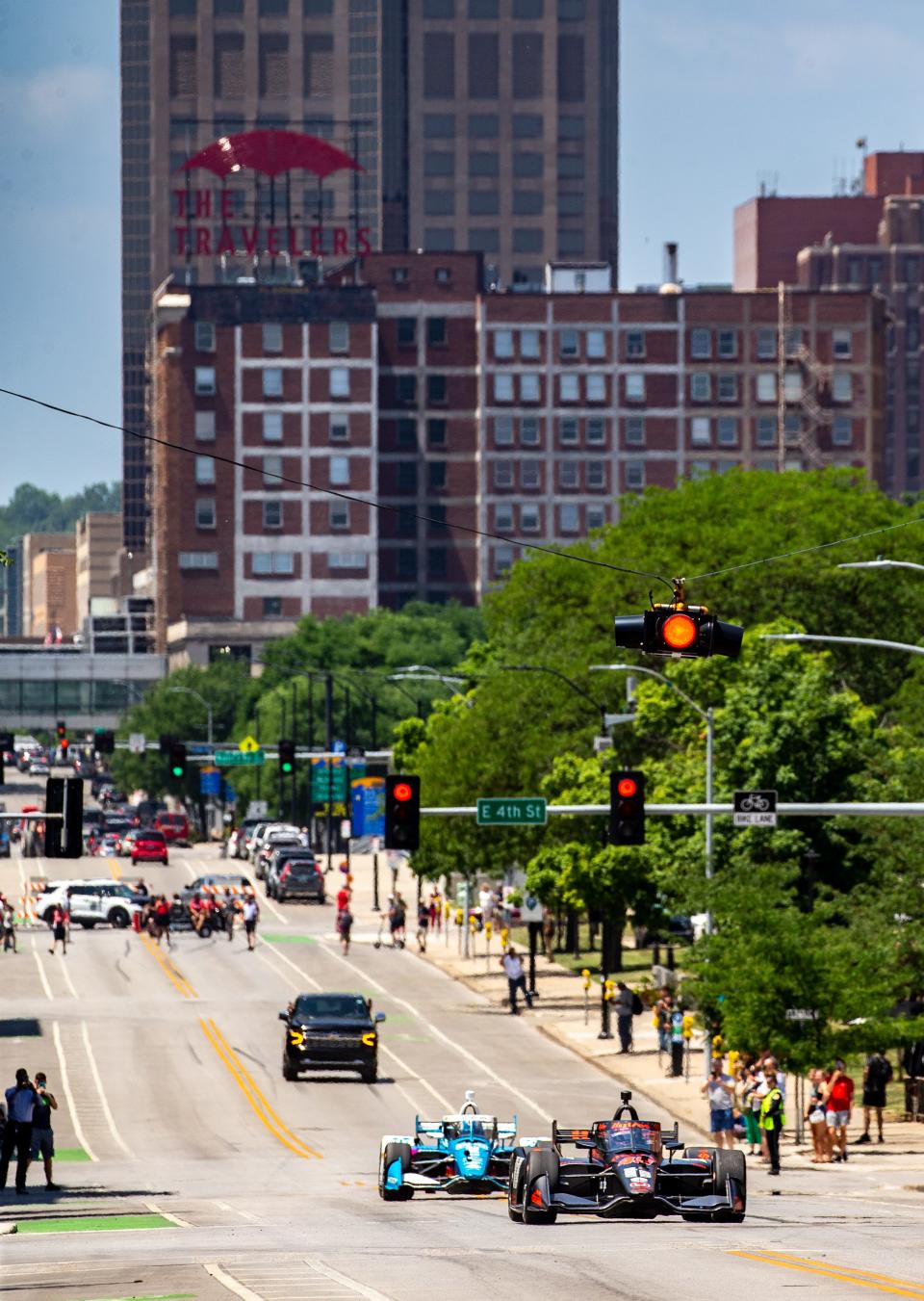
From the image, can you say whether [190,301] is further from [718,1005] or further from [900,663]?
[718,1005]

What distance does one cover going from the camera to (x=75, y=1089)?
2032 inches

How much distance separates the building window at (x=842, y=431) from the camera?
19688cm

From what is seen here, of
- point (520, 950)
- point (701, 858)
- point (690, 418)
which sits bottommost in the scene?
point (520, 950)

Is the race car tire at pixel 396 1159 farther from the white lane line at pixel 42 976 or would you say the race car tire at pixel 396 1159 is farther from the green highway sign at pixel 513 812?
the white lane line at pixel 42 976

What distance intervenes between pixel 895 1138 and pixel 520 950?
42.0 meters

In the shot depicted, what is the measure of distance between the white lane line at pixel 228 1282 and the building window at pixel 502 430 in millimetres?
173983

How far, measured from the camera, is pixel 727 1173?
27406 mm

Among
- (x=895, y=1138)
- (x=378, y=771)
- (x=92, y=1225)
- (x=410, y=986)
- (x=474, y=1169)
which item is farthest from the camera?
(x=378, y=771)

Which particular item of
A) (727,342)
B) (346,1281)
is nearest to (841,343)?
(727,342)

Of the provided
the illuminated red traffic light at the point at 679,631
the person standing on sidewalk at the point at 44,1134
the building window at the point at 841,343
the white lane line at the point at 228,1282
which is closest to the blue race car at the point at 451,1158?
the person standing on sidewalk at the point at 44,1134

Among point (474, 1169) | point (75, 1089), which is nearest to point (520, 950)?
point (75, 1089)

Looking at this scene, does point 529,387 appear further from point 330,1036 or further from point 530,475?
point 330,1036

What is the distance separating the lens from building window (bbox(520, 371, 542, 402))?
637 feet

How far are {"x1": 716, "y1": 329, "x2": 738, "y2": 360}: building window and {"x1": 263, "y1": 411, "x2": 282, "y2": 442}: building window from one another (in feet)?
112
